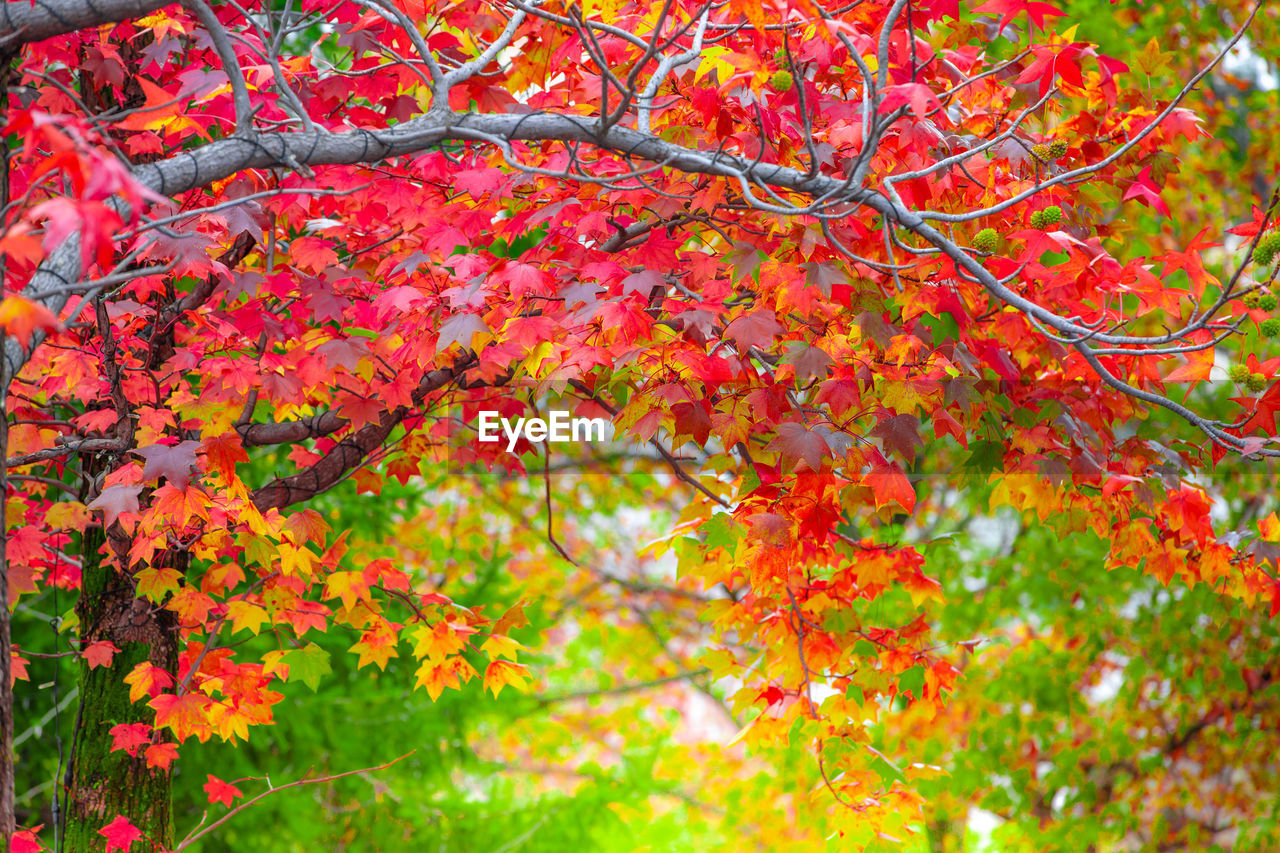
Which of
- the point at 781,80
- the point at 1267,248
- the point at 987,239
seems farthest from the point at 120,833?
the point at 1267,248

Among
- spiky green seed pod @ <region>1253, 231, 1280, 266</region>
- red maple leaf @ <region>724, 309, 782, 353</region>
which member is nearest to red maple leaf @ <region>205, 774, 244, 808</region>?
red maple leaf @ <region>724, 309, 782, 353</region>

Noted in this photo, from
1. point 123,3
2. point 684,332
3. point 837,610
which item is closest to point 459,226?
point 684,332

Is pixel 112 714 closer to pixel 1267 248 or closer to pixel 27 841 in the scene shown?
pixel 27 841

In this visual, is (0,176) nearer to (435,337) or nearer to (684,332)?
(435,337)

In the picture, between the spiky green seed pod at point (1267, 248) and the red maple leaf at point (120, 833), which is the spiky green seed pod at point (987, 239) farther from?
the red maple leaf at point (120, 833)

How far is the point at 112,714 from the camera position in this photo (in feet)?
13.4

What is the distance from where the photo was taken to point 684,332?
3412 mm

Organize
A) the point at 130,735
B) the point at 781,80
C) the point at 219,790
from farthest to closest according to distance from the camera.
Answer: the point at 219,790
the point at 130,735
the point at 781,80

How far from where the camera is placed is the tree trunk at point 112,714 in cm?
401

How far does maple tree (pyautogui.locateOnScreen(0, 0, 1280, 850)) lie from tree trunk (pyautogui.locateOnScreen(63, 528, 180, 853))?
0.01 meters

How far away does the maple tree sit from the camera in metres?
3.04

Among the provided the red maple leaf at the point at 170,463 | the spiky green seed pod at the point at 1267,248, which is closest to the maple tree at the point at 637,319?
the red maple leaf at the point at 170,463

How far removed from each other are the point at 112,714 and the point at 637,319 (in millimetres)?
2810

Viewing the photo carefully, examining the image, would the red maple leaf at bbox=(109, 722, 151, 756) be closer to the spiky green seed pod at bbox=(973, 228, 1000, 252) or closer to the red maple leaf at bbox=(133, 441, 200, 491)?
the red maple leaf at bbox=(133, 441, 200, 491)
